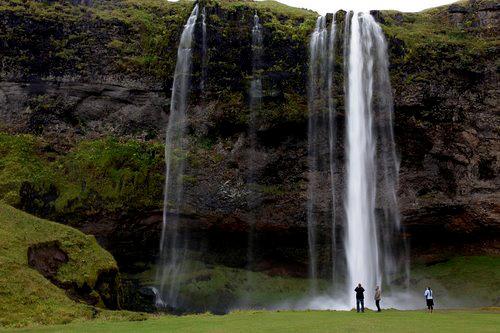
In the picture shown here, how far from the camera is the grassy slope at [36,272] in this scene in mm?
17609

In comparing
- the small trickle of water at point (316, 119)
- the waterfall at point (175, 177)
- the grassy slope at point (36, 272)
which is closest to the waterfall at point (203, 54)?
the waterfall at point (175, 177)

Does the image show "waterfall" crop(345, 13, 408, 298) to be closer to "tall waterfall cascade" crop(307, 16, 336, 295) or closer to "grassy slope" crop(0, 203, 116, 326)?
"tall waterfall cascade" crop(307, 16, 336, 295)

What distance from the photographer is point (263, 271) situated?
34.7 m

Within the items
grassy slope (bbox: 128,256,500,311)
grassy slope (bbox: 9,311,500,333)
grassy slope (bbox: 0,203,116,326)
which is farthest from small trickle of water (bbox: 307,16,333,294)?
grassy slope (bbox: 9,311,500,333)

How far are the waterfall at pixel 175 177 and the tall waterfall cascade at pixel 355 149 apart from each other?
8724mm

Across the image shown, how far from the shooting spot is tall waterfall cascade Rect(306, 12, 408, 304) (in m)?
33.2

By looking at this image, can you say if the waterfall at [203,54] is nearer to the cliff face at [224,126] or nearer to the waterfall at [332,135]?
the cliff face at [224,126]

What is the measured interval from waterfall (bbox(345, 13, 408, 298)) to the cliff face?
839mm

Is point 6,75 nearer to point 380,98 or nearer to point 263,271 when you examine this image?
point 263,271

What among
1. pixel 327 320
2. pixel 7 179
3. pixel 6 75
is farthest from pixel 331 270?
pixel 6 75

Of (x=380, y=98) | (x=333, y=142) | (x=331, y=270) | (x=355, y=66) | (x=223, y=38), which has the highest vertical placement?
(x=223, y=38)

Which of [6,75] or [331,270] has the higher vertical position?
[6,75]

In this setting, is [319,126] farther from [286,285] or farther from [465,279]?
[465,279]

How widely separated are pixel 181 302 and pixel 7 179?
1367 centimetres
